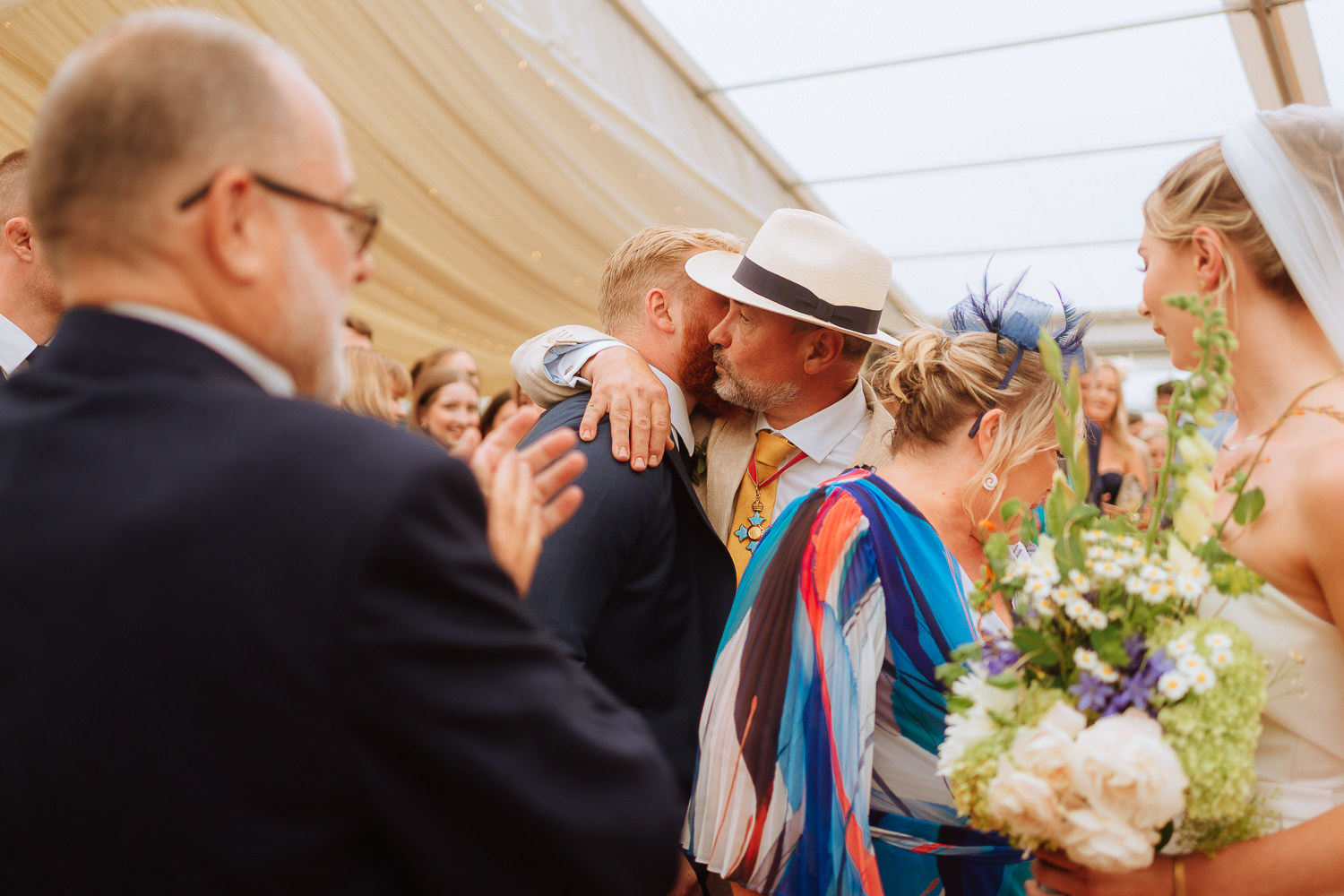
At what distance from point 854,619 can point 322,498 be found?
122 centimetres

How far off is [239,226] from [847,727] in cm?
132

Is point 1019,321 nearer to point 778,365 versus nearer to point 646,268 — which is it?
point 778,365

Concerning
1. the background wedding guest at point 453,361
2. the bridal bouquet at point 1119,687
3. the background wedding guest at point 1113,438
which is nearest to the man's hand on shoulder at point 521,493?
the bridal bouquet at point 1119,687

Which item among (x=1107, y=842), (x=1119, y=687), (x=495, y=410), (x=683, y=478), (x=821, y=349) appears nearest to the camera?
(x=1107, y=842)

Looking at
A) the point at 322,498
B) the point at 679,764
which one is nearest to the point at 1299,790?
the point at 679,764

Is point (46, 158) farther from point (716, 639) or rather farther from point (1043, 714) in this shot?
point (716, 639)

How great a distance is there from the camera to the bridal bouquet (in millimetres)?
1235

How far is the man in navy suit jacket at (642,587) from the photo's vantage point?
2016 mm

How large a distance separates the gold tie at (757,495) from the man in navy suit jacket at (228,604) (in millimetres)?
1549

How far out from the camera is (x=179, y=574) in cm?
82

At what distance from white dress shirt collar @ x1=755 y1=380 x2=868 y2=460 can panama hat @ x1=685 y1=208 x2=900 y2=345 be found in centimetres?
20

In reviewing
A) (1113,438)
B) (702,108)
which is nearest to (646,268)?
(702,108)

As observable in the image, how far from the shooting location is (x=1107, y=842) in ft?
4.03

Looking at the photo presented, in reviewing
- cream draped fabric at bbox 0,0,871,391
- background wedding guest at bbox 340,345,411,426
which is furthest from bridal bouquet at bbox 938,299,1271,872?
cream draped fabric at bbox 0,0,871,391
